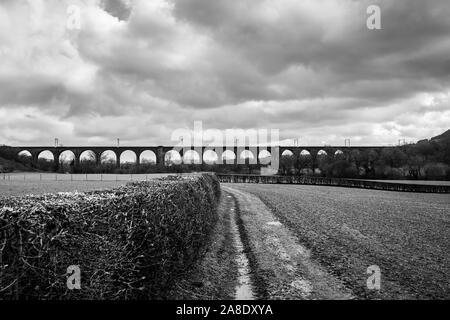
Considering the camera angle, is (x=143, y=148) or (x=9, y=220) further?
(x=143, y=148)

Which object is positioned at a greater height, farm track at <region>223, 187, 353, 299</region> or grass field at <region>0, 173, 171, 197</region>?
grass field at <region>0, 173, 171, 197</region>

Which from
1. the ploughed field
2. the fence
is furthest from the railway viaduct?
the ploughed field

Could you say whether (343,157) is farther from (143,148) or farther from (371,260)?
(371,260)

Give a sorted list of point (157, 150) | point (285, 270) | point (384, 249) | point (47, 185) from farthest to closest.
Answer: point (157, 150)
point (47, 185)
point (384, 249)
point (285, 270)

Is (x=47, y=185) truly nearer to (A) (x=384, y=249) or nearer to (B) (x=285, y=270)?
(B) (x=285, y=270)

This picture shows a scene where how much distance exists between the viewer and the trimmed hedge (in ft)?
10.4

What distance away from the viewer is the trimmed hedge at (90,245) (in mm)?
3170

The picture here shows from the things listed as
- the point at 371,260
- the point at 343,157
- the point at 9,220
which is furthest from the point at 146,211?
the point at 343,157

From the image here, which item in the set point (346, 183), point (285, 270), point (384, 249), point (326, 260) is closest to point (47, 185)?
point (285, 270)

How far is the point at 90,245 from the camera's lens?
3783 mm

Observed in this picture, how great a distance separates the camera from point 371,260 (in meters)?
7.98

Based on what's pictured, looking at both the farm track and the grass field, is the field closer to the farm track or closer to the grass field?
the farm track

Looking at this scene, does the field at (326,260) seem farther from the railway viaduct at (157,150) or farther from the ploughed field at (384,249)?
the railway viaduct at (157,150)
